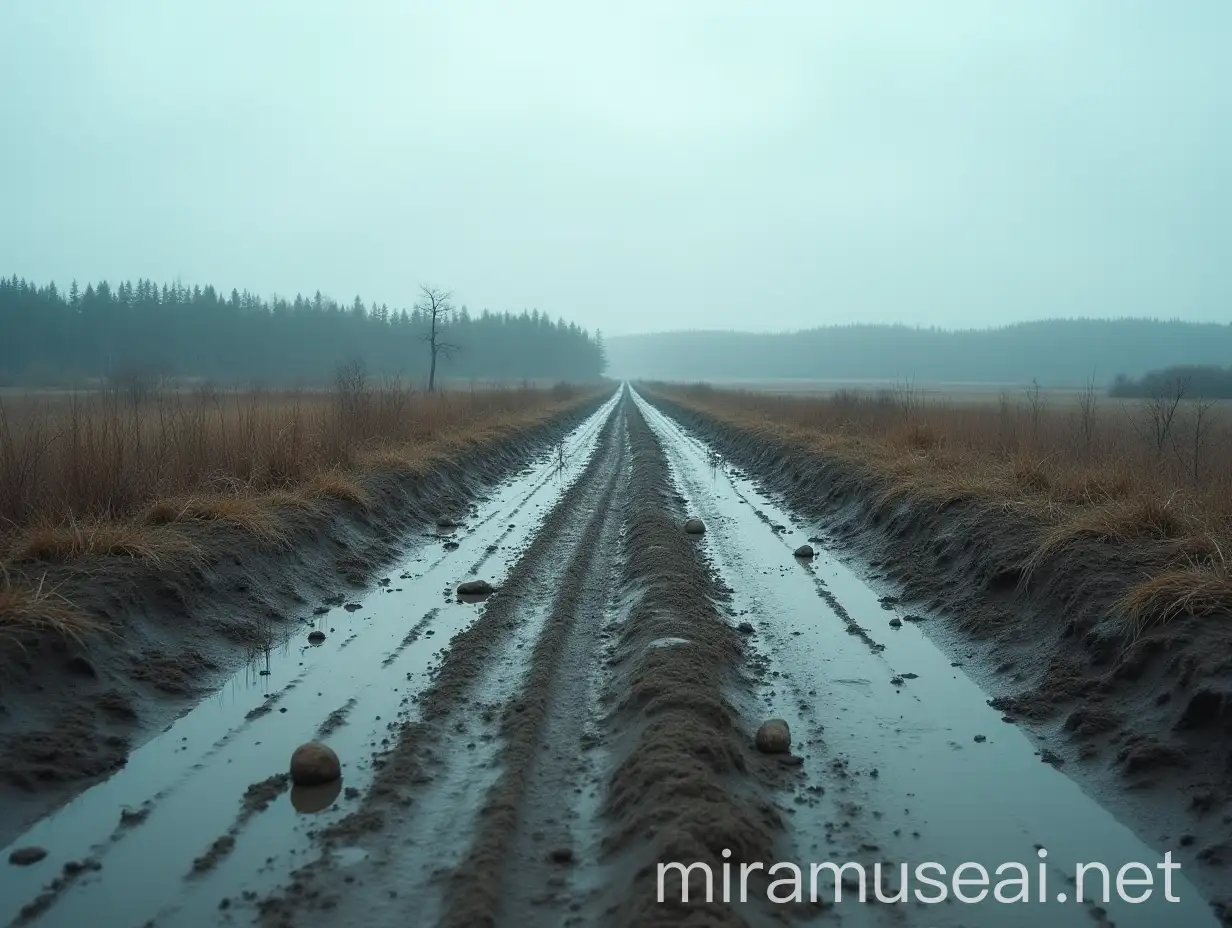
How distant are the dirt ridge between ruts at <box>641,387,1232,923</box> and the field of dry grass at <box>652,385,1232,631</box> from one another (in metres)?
0.18


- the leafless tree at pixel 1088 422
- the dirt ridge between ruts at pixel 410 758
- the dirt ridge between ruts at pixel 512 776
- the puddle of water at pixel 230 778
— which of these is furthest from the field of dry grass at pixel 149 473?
the leafless tree at pixel 1088 422

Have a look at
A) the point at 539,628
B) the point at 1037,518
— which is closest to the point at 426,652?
the point at 539,628

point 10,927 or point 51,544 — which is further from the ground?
point 51,544

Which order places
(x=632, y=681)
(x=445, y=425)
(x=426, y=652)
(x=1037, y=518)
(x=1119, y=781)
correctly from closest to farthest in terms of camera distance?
1. (x=1119, y=781)
2. (x=632, y=681)
3. (x=426, y=652)
4. (x=1037, y=518)
5. (x=445, y=425)

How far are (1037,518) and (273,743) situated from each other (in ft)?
22.8

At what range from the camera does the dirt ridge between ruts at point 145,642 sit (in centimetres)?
444

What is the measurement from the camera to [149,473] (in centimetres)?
839

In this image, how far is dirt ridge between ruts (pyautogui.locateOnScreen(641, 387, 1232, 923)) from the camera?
A: 4066 millimetres

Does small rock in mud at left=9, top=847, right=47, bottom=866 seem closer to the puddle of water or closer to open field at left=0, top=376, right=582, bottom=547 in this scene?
the puddle of water

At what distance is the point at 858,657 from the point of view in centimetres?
632

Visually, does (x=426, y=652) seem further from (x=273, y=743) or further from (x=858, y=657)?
(x=858, y=657)

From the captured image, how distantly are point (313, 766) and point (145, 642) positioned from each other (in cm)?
258

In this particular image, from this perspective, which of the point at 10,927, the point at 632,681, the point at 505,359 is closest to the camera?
the point at 10,927

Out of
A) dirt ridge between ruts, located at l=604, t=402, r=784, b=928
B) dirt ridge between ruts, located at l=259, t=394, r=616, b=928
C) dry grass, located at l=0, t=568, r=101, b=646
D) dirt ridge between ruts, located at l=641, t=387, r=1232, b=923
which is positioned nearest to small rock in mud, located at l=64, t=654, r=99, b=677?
dry grass, located at l=0, t=568, r=101, b=646
